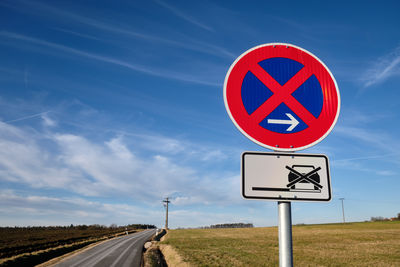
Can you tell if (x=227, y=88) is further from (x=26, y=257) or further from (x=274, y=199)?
(x=26, y=257)

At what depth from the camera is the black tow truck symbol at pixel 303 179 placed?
6.11 ft

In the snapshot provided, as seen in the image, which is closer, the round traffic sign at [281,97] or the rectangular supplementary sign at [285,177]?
the rectangular supplementary sign at [285,177]

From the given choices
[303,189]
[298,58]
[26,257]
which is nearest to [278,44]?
[298,58]

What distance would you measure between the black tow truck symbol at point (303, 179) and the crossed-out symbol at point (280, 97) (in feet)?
1.26

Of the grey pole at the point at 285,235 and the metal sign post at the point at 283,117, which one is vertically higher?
the metal sign post at the point at 283,117

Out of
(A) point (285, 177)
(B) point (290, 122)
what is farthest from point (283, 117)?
(A) point (285, 177)

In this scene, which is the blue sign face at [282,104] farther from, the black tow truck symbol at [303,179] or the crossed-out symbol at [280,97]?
the black tow truck symbol at [303,179]

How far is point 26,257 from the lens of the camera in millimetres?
21391

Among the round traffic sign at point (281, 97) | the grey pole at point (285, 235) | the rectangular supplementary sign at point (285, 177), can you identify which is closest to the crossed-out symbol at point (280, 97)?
the round traffic sign at point (281, 97)

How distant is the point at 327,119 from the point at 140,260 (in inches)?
849

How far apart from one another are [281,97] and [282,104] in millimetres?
57

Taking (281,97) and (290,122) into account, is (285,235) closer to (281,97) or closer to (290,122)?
(290,122)

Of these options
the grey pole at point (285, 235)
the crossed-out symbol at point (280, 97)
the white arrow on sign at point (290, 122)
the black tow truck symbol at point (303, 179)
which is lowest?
the grey pole at point (285, 235)

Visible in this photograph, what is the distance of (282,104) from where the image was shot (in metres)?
2.09
